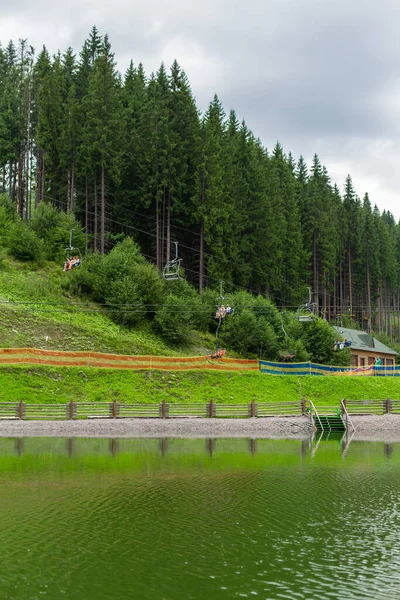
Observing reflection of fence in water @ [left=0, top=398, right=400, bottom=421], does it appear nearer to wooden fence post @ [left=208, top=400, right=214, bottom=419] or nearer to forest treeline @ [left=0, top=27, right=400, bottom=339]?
wooden fence post @ [left=208, top=400, right=214, bottom=419]

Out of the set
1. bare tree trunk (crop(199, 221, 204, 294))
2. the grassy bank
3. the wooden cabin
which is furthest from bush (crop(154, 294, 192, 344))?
the wooden cabin

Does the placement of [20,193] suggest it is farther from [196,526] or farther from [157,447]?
[196,526]

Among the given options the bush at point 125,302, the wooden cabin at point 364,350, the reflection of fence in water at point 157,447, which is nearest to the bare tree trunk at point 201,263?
the bush at point 125,302

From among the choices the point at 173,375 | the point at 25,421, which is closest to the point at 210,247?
the point at 173,375

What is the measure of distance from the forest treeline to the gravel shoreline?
3039 cm

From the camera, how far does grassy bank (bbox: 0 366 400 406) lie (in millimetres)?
44562

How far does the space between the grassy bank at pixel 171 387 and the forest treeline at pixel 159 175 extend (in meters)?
21.7

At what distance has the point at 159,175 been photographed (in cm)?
7344

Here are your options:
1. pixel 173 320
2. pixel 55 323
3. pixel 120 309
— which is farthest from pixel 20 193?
pixel 173 320

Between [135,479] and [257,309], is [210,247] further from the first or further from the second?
[135,479]

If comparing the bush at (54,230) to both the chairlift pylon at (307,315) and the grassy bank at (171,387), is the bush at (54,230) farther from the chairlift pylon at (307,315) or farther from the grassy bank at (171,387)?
the chairlift pylon at (307,315)

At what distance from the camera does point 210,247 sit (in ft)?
243

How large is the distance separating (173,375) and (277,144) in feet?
218

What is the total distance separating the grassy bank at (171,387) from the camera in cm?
4456
